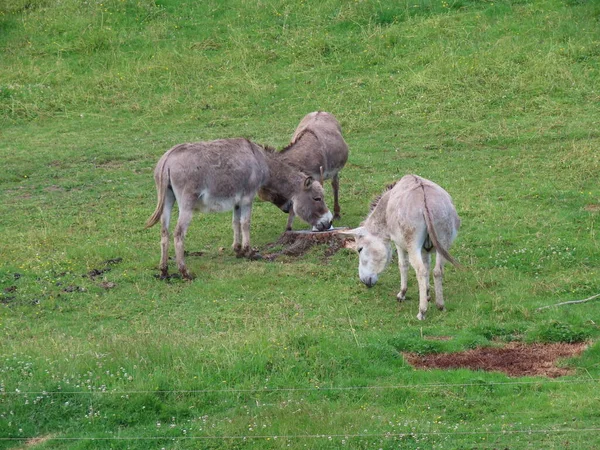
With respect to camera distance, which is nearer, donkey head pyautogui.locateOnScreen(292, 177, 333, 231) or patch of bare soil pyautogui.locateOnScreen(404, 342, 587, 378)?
patch of bare soil pyautogui.locateOnScreen(404, 342, 587, 378)

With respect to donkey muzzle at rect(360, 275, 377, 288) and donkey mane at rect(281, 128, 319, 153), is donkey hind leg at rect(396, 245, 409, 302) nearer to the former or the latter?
donkey muzzle at rect(360, 275, 377, 288)

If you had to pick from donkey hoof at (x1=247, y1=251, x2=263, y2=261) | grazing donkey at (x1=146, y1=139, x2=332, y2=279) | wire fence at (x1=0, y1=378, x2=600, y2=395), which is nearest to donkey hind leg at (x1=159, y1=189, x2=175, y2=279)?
grazing donkey at (x1=146, y1=139, x2=332, y2=279)

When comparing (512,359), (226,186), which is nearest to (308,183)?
(226,186)

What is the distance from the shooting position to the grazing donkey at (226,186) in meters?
13.6

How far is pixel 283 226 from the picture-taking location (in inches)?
633

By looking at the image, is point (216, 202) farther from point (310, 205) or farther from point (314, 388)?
point (314, 388)

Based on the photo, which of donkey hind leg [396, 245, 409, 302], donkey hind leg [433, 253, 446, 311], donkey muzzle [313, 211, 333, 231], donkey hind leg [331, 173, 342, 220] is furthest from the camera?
donkey hind leg [331, 173, 342, 220]

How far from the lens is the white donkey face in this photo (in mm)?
12664

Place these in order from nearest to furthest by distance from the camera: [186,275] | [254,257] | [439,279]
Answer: [439,279] < [186,275] < [254,257]

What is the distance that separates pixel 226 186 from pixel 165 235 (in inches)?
44.8

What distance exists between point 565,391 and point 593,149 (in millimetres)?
9653

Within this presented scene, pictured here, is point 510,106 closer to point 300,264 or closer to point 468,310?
point 300,264

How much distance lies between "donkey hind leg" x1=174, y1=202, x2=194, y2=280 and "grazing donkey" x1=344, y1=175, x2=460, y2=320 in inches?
98.1

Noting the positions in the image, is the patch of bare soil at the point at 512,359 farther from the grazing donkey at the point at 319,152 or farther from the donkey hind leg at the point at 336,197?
the donkey hind leg at the point at 336,197
